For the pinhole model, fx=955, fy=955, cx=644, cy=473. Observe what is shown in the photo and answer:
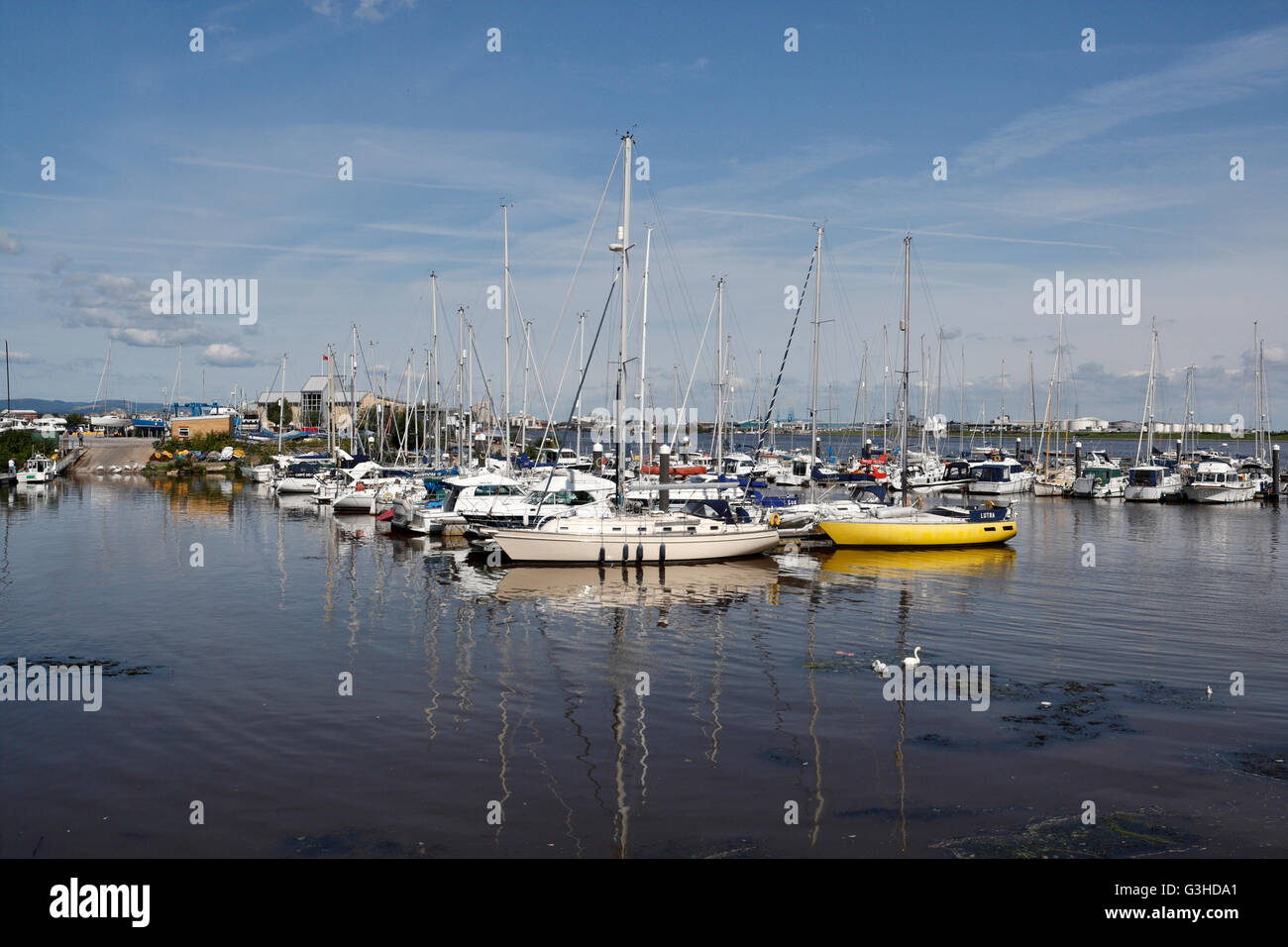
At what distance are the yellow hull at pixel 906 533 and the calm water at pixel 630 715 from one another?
6.64 meters

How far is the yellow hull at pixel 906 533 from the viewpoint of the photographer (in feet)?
134

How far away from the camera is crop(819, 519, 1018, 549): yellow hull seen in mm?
40750

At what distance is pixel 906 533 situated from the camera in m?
40.8

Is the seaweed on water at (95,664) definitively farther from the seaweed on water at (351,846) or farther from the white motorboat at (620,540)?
the white motorboat at (620,540)

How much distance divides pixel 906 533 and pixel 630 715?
26.6 meters

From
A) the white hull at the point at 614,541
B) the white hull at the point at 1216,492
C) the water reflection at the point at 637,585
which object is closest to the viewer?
the water reflection at the point at 637,585

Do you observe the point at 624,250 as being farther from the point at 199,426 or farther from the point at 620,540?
the point at 199,426

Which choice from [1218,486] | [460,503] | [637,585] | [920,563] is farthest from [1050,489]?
[637,585]

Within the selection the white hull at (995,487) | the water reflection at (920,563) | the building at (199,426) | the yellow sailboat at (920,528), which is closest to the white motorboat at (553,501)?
the water reflection at (920,563)

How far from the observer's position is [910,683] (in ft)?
62.3

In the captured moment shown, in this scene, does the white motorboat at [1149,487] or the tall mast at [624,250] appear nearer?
the tall mast at [624,250]

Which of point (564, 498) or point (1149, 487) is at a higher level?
point (564, 498)

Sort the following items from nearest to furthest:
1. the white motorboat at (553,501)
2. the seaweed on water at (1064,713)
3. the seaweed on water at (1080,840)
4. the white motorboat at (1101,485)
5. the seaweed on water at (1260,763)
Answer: the seaweed on water at (1080,840) → the seaweed on water at (1260,763) → the seaweed on water at (1064,713) → the white motorboat at (553,501) → the white motorboat at (1101,485)
